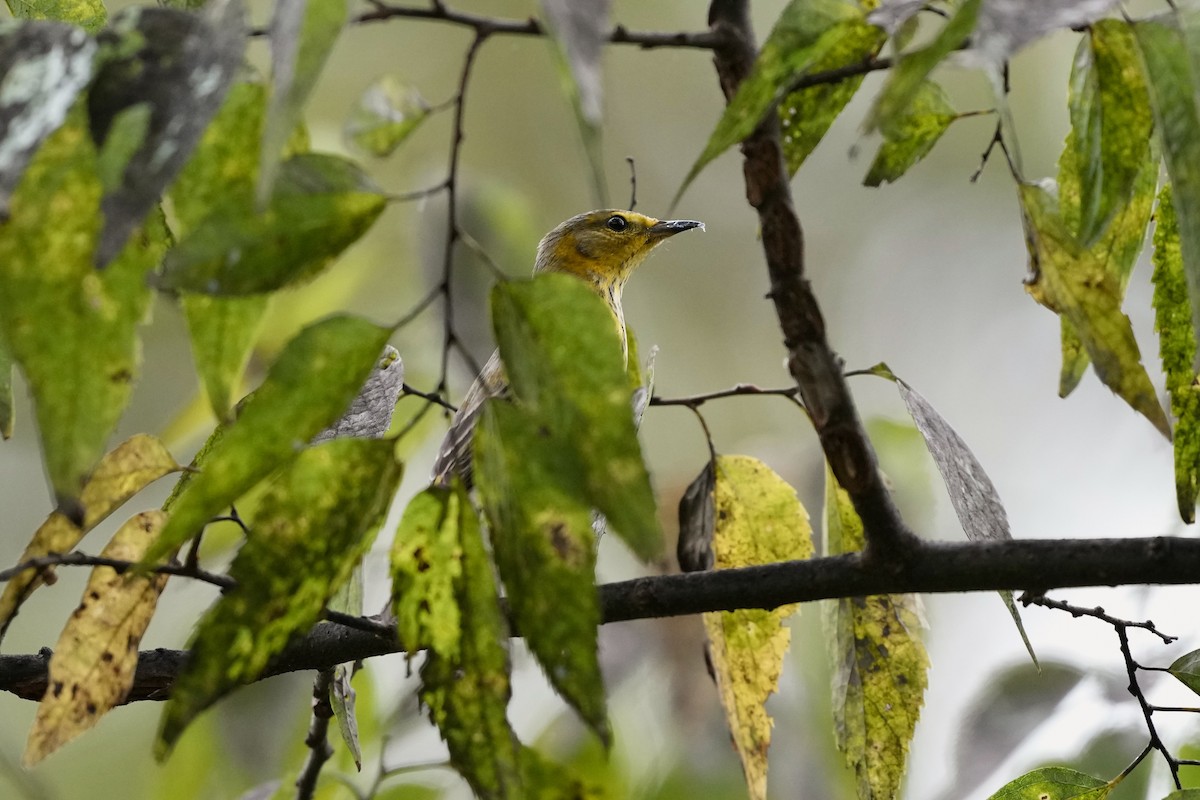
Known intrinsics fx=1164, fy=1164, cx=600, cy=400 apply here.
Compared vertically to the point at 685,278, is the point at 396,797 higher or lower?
higher

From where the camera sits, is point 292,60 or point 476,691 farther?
point 476,691

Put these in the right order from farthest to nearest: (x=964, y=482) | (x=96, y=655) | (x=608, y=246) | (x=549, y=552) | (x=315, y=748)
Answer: (x=608, y=246), (x=315, y=748), (x=964, y=482), (x=96, y=655), (x=549, y=552)

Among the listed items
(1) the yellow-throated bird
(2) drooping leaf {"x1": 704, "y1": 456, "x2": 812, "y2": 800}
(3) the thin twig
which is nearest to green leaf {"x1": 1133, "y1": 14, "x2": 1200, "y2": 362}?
(2) drooping leaf {"x1": 704, "y1": 456, "x2": 812, "y2": 800}

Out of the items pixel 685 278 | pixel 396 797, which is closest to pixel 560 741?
pixel 396 797

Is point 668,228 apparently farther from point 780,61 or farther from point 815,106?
point 780,61

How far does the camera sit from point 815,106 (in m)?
0.90

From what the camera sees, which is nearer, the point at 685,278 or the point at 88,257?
the point at 88,257

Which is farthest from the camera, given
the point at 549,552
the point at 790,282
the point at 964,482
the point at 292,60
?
the point at 964,482

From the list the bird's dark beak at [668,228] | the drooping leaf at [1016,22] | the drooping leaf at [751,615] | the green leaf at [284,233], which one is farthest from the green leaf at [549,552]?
the bird's dark beak at [668,228]

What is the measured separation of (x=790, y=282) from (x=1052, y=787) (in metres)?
0.62

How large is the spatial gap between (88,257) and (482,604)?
0.96ft

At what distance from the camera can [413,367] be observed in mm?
2293

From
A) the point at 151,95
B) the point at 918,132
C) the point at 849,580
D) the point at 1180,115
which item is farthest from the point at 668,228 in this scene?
the point at 151,95

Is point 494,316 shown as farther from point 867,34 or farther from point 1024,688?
point 1024,688
